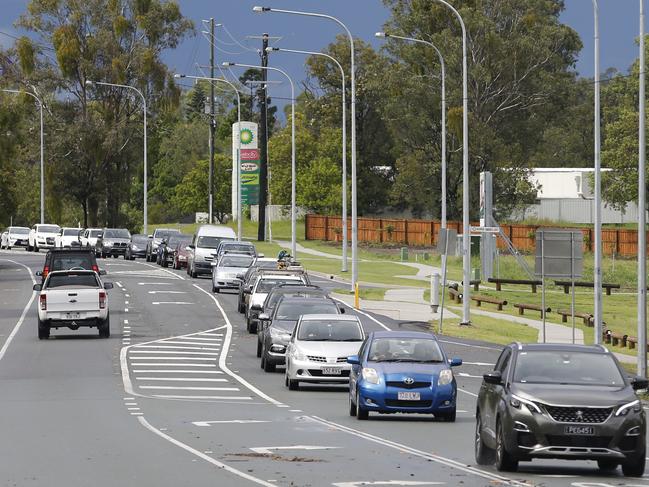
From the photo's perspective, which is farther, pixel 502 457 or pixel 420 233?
pixel 420 233

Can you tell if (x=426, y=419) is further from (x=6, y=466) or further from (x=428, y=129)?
(x=428, y=129)

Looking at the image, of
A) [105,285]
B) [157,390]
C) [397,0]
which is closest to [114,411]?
[157,390]

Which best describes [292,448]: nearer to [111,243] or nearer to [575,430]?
[575,430]

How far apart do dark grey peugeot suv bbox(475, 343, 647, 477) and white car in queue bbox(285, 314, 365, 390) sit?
11969mm

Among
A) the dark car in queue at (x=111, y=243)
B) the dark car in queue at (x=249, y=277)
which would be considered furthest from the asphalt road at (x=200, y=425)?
the dark car in queue at (x=111, y=243)

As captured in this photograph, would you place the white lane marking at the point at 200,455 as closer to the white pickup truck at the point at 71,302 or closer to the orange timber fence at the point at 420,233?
the white pickup truck at the point at 71,302

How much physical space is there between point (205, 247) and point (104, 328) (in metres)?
29.3

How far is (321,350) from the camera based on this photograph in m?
29.7

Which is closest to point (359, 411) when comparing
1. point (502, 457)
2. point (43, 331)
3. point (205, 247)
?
point (502, 457)

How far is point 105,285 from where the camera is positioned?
44750 millimetres

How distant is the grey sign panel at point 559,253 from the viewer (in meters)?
39.2

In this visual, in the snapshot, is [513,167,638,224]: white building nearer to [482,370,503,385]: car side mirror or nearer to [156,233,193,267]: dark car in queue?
[156,233,193,267]: dark car in queue

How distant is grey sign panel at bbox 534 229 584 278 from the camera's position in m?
39.2

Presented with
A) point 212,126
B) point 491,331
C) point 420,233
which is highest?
point 212,126
